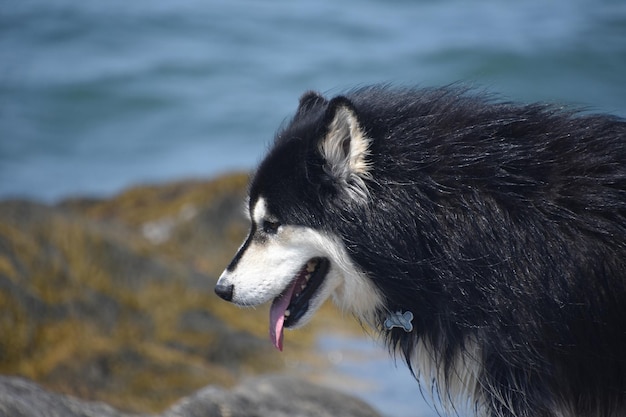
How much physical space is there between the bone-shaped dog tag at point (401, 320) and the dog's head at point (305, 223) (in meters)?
0.10

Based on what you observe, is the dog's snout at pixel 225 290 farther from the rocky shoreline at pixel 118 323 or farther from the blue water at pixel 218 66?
the blue water at pixel 218 66

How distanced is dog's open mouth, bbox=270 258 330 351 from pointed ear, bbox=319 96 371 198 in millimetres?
413

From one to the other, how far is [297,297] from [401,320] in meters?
0.52

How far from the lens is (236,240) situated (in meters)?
9.87

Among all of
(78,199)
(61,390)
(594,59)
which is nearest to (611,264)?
(61,390)

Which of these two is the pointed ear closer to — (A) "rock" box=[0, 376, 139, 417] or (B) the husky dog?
(B) the husky dog

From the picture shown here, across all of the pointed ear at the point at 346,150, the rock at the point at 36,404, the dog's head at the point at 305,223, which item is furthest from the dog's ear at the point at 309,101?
the rock at the point at 36,404

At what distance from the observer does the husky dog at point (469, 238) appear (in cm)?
403

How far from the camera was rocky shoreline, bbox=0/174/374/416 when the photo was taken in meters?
6.28

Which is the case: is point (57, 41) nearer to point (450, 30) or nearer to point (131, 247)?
point (450, 30)

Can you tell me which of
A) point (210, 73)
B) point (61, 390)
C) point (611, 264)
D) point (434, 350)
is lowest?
point (210, 73)

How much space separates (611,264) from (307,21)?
727 inches

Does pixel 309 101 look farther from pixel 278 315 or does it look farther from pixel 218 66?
pixel 218 66

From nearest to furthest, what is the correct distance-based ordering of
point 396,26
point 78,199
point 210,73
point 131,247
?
1. point 131,247
2. point 78,199
3. point 210,73
4. point 396,26
